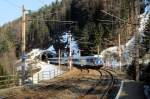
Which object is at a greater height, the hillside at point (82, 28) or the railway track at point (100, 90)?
the hillside at point (82, 28)

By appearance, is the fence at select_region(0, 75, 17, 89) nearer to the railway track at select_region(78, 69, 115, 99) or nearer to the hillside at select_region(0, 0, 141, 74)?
the railway track at select_region(78, 69, 115, 99)

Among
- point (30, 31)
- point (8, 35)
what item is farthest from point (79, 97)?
point (30, 31)

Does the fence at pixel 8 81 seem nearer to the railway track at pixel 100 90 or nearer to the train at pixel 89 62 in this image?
the railway track at pixel 100 90

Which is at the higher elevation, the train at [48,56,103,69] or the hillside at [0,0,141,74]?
the hillside at [0,0,141,74]

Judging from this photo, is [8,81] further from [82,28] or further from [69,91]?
[82,28]

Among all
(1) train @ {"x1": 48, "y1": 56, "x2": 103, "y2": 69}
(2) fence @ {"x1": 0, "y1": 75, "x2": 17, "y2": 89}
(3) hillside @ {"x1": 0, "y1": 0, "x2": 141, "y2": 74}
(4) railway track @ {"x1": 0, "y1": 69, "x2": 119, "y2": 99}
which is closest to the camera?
(4) railway track @ {"x1": 0, "y1": 69, "x2": 119, "y2": 99}

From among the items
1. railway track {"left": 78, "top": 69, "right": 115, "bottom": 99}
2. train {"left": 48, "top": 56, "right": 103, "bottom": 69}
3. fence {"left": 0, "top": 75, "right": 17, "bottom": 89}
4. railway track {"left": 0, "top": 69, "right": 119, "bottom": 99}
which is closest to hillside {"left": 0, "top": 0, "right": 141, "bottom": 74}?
train {"left": 48, "top": 56, "right": 103, "bottom": 69}

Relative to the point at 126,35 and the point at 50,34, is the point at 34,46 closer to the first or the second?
the point at 50,34

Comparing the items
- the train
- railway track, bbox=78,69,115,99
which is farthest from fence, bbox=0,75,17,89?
the train

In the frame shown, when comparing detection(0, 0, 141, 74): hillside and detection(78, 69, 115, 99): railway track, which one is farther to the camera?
detection(0, 0, 141, 74): hillside

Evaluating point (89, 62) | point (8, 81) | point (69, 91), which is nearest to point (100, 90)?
point (69, 91)

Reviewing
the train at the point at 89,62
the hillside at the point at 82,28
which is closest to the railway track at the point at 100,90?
the train at the point at 89,62

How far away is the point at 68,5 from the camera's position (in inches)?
6442

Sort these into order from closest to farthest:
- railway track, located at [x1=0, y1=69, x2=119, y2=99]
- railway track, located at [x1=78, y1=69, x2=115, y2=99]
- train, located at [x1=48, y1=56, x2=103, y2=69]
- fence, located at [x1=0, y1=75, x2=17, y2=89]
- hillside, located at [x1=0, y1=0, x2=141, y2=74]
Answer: railway track, located at [x1=78, y1=69, x2=115, y2=99] → railway track, located at [x1=0, y1=69, x2=119, y2=99] → fence, located at [x1=0, y1=75, x2=17, y2=89] → train, located at [x1=48, y1=56, x2=103, y2=69] → hillside, located at [x1=0, y1=0, x2=141, y2=74]
